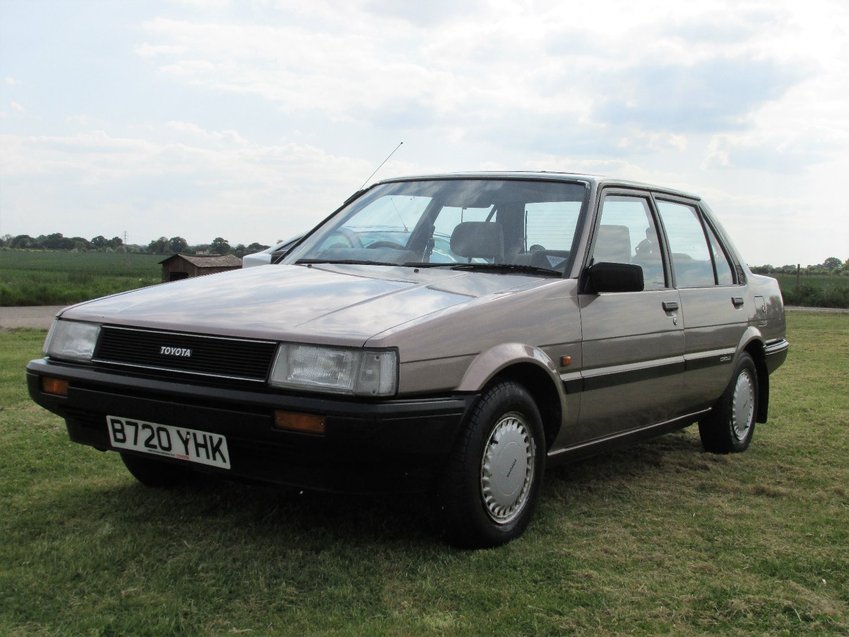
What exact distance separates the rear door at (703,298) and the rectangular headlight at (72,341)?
10.2 ft

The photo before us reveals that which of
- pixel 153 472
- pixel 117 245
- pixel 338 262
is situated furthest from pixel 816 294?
pixel 117 245

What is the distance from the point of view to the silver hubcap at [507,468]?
3.63 m

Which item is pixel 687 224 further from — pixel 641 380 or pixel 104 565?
pixel 104 565

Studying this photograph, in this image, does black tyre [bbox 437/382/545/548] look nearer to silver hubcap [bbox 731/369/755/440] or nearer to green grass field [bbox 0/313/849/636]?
green grass field [bbox 0/313/849/636]

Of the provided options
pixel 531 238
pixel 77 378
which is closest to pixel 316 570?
pixel 77 378

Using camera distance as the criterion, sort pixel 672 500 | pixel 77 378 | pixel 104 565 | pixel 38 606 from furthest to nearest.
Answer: pixel 672 500
pixel 77 378
pixel 104 565
pixel 38 606

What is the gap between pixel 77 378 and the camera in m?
3.66

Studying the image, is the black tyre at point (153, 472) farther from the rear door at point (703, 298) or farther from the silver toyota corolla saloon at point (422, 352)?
the rear door at point (703, 298)

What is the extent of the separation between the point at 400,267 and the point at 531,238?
648 mm

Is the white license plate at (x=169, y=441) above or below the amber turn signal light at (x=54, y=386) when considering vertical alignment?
below

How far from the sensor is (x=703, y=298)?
5383 mm

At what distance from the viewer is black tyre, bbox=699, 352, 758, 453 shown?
577 cm

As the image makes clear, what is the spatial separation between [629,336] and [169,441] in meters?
2.29

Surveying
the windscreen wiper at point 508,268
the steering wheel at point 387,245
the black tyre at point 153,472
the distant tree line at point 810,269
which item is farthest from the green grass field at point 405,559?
the distant tree line at point 810,269
